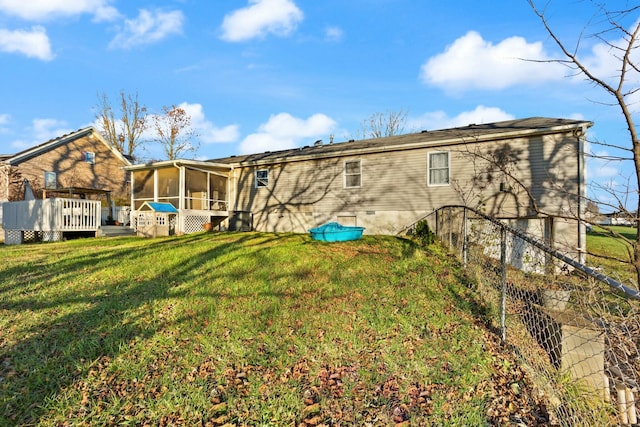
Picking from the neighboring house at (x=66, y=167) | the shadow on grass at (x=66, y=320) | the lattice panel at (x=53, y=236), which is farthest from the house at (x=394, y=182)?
the shadow on grass at (x=66, y=320)

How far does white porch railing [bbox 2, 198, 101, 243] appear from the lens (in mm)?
12609

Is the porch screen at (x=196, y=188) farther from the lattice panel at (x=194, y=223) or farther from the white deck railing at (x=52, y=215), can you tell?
the white deck railing at (x=52, y=215)

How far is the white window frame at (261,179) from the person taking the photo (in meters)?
16.0

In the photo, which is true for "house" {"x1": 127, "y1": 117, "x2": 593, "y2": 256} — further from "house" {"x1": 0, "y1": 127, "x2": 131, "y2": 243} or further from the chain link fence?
the chain link fence

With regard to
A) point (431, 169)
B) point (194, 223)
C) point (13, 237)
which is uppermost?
point (431, 169)

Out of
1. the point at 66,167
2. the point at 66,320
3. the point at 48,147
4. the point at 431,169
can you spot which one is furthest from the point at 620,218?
the point at 66,167

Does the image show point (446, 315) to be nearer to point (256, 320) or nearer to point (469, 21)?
point (256, 320)

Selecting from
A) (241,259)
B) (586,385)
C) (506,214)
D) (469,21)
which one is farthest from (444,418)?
(506,214)

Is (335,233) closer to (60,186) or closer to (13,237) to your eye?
(13,237)

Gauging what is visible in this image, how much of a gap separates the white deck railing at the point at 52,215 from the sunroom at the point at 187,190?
1854 mm

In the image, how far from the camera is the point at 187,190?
15648 mm

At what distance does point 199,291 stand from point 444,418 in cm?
379

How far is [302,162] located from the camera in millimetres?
14992

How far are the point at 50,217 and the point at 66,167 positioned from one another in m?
10.5
